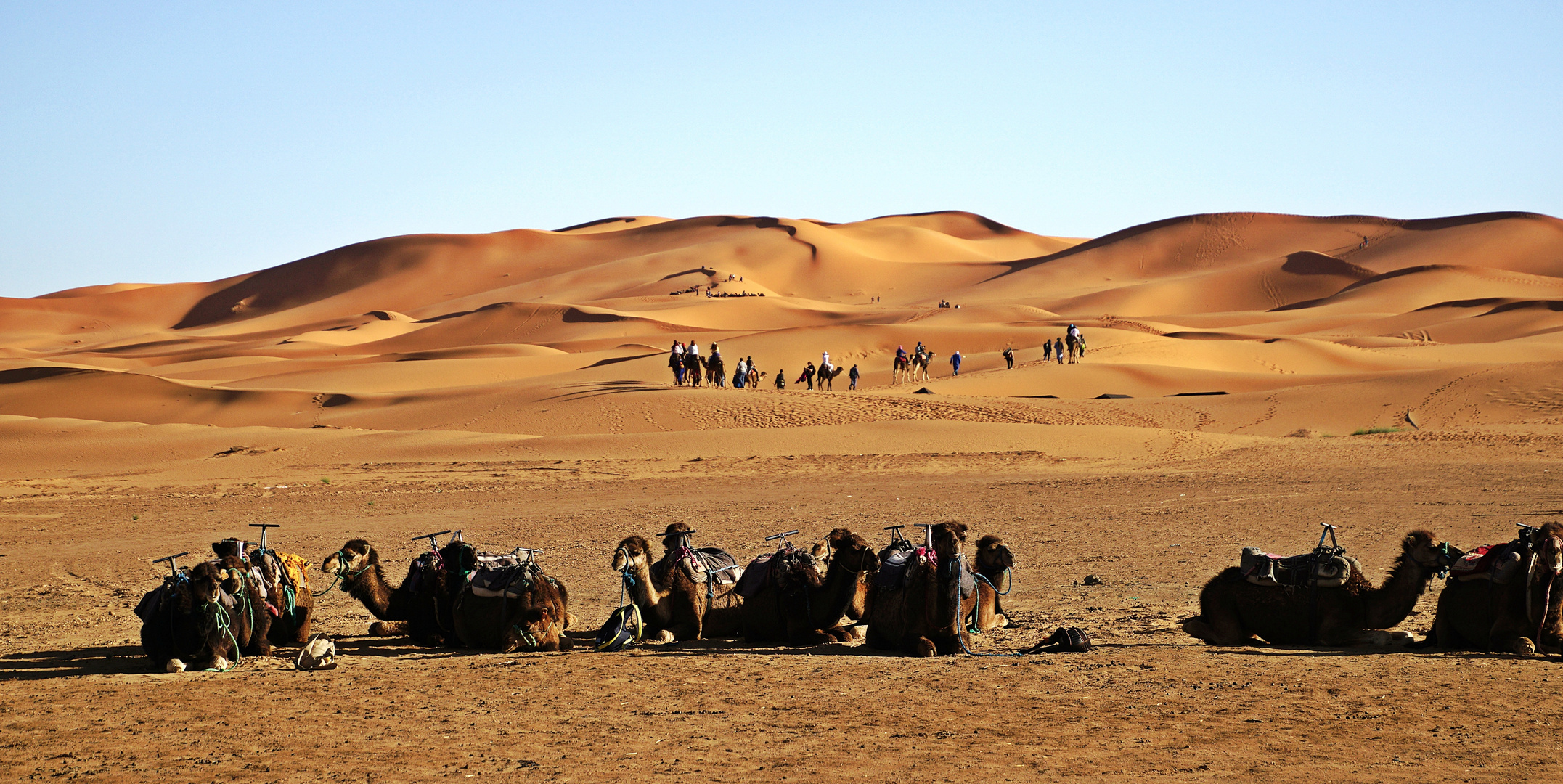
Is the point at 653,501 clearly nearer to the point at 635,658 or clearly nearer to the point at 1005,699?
the point at 635,658

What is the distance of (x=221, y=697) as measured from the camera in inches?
307

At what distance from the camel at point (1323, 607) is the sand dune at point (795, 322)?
68.5ft

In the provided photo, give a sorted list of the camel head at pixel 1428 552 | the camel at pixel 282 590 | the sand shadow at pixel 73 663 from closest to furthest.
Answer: the camel head at pixel 1428 552 < the sand shadow at pixel 73 663 < the camel at pixel 282 590

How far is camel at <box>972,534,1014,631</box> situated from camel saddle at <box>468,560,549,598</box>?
9.91ft

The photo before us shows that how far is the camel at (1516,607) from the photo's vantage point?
306 inches

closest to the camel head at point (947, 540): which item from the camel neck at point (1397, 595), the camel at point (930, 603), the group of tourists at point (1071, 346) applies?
the camel at point (930, 603)

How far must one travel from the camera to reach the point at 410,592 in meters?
9.59

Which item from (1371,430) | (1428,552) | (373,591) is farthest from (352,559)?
(1371,430)

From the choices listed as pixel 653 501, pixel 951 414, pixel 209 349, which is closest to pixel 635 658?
pixel 653 501

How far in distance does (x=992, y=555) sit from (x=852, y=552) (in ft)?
3.59

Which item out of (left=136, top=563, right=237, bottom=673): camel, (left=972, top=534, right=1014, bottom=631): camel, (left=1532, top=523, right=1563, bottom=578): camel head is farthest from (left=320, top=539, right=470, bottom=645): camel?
(left=1532, top=523, right=1563, bottom=578): camel head

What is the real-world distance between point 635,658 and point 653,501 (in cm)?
1012

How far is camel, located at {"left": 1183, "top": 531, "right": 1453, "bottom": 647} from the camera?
8.20m

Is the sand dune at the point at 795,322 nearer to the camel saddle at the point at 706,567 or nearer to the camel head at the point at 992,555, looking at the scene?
the camel saddle at the point at 706,567
